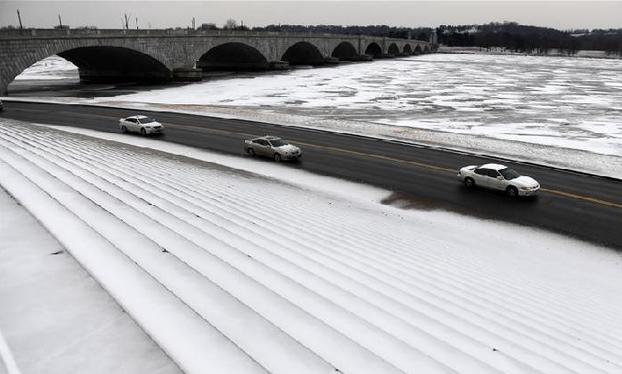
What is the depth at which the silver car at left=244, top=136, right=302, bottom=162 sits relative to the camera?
24438 mm

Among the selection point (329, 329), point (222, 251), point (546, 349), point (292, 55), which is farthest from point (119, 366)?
point (292, 55)

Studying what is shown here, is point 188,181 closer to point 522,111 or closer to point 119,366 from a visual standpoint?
point 119,366

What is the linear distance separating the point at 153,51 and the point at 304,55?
192ft

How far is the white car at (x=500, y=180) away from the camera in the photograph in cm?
1884

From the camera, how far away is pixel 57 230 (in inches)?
283

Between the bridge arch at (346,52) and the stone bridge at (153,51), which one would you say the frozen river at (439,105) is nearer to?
the stone bridge at (153,51)

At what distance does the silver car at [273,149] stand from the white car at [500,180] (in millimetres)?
Answer: 8671

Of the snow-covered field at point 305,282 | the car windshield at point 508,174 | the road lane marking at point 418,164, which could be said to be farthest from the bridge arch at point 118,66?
the snow-covered field at point 305,282

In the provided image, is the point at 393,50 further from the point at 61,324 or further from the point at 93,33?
the point at 61,324

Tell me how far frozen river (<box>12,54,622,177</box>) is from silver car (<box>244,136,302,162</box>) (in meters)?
9.23

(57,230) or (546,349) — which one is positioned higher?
(57,230)

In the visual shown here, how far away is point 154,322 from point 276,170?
59.9 ft

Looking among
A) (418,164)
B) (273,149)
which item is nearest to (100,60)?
(273,149)

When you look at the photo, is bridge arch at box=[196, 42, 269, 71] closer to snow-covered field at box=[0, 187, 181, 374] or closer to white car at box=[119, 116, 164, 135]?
white car at box=[119, 116, 164, 135]
